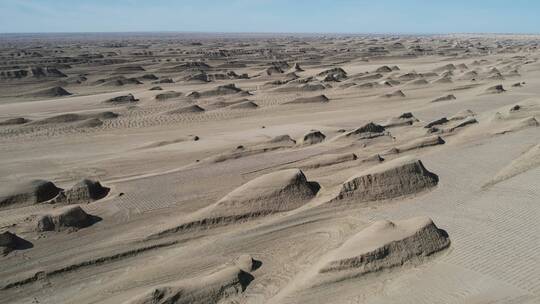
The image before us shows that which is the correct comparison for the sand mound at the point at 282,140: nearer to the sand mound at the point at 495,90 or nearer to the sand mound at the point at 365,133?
the sand mound at the point at 365,133

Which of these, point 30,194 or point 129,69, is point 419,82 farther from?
point 30,194

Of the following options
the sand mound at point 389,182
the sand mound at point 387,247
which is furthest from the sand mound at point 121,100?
the sand mound at point 387,247

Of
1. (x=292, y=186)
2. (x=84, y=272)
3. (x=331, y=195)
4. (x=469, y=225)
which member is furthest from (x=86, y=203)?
(x=469, y=225)

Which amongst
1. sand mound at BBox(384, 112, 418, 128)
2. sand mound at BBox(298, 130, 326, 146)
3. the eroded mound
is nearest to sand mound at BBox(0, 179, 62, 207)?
the eroded mound

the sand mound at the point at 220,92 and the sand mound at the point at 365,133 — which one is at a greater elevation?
the sand mound at the point at 365,133

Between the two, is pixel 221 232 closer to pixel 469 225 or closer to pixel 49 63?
pixel 469 225

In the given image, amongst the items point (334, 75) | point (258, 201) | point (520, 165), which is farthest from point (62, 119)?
point (334, 75)
